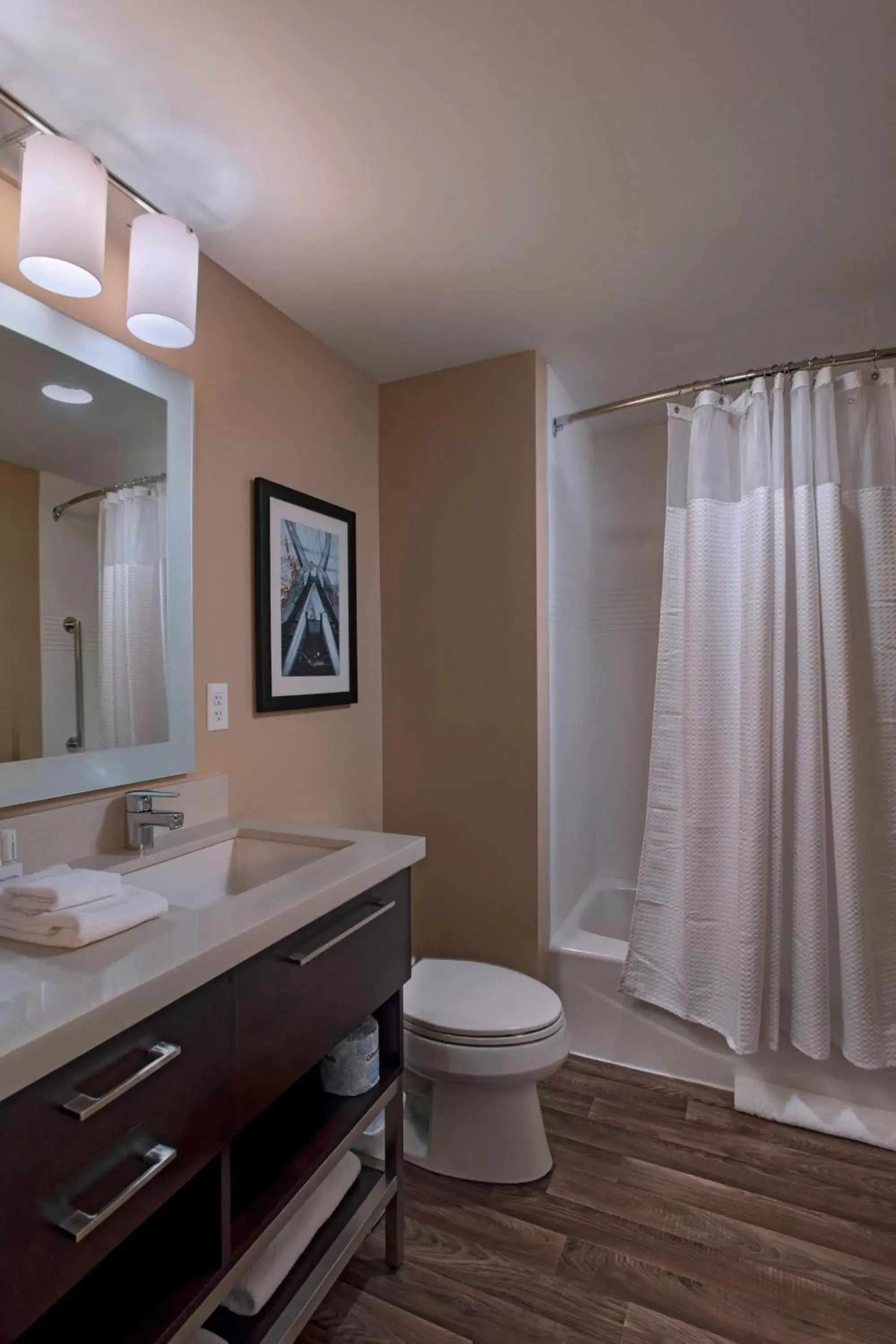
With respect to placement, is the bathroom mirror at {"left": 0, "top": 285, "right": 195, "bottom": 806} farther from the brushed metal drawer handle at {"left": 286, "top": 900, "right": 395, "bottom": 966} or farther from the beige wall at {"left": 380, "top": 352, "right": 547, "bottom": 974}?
the beige wall at {"left": 380, "top": 352, "right": 547, "bottom": 974}

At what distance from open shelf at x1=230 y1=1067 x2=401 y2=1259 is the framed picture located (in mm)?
933

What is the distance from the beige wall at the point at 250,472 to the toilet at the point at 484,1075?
0.70 meters

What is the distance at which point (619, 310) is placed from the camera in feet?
6.51

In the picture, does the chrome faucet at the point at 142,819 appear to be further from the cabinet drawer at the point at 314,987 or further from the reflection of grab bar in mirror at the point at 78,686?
the cabinet drawer at the point at 314,987

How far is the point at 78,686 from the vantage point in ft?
4.43

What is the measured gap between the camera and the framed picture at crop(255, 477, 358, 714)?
182cm

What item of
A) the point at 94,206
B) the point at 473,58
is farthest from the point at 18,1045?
the point at 473,58

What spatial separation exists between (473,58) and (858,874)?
2087 mm

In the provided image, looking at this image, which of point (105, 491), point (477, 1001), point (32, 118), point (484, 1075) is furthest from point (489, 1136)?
point (32, 118)

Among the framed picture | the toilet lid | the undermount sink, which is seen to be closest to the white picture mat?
the framed picture

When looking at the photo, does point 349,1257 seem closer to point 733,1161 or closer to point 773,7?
point 733,1161

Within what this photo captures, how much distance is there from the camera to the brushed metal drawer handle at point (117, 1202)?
2.33ft

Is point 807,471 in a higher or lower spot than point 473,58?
lower

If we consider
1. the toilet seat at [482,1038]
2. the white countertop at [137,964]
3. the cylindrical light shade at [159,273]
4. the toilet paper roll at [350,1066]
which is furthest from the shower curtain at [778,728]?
the cylindrical light shade at [159,273]
